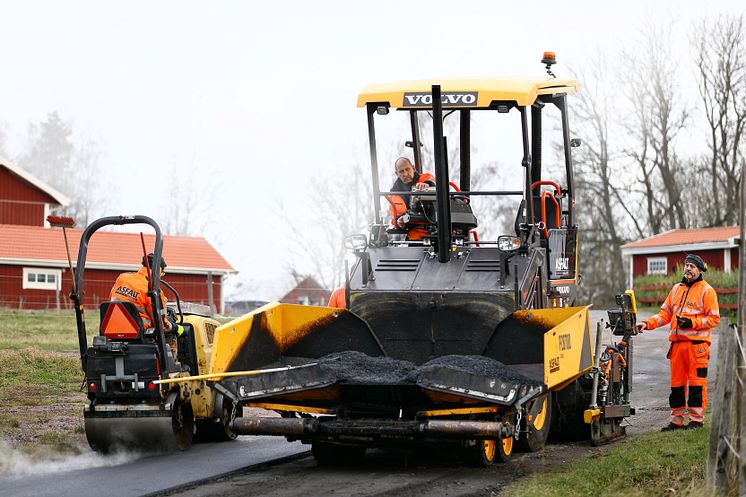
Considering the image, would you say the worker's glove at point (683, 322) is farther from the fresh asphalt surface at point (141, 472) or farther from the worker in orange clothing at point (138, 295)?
the worker in orange clothing at point (138, 295)

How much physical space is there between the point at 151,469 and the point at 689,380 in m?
5.27

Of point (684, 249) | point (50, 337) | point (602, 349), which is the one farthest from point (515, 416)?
point (684, 249)

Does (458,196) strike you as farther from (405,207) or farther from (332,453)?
(332,453)

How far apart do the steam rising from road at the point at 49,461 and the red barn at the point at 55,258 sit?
28.0 m

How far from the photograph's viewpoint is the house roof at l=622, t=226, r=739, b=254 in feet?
130

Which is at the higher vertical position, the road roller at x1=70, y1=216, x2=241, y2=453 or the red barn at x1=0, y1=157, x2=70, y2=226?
the red barn at x1=0, y1=157, x2=70, y2=226

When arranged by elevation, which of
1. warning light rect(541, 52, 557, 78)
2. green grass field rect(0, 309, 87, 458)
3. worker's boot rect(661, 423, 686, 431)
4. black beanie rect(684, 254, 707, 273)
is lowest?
worker's boot rect(661, 423, 686, 431)

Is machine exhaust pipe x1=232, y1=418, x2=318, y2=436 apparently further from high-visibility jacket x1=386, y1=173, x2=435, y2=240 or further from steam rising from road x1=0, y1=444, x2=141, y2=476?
high-visibility jacket x1=386, y1=173, x2=435, y2=240

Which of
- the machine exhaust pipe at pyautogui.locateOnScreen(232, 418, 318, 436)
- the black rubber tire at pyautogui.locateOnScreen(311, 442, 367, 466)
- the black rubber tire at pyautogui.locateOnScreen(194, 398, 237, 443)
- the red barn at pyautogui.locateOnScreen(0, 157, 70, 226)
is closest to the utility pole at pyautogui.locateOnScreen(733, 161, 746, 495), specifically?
the machine exhaust pipe at pyautogui.locateOnScreen(232, 418, 318, 436)

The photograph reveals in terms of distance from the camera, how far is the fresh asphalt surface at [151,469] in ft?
27.2

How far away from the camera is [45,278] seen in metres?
40.0

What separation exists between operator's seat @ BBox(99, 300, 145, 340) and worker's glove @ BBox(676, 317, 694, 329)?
526 cm

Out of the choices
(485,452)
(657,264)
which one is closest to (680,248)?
(657,264)

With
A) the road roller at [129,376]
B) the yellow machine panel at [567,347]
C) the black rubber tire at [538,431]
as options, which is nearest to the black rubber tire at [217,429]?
the road roller at [129,376]
